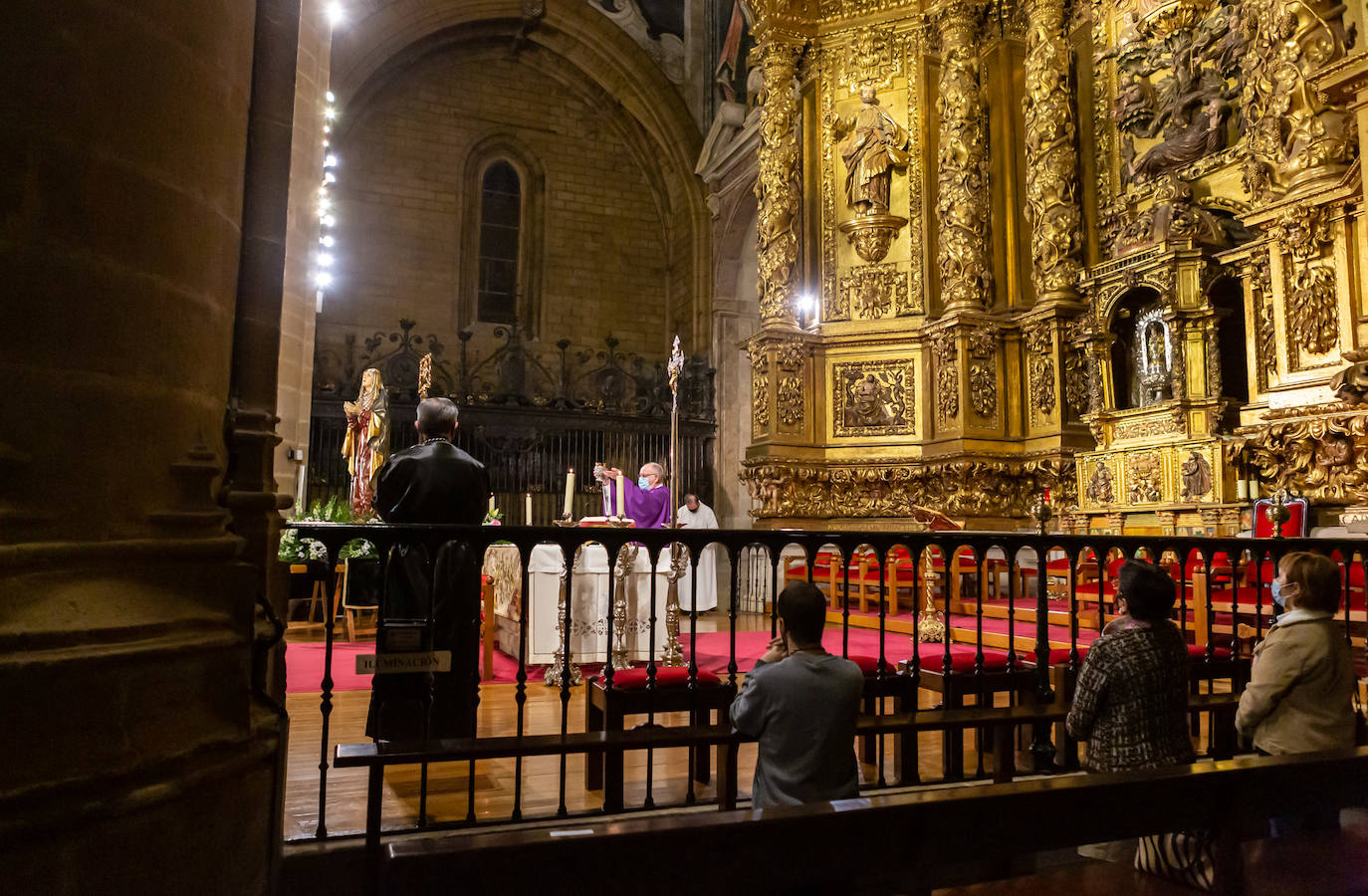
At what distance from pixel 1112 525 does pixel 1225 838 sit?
7248 millimetres

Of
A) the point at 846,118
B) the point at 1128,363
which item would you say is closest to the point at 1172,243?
the point at 1128,363

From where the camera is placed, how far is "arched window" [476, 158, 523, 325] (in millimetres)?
17328

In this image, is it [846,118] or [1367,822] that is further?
[846,118]

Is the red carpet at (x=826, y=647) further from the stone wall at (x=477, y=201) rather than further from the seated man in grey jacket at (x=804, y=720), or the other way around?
the stone wall at (x=477, y=201)

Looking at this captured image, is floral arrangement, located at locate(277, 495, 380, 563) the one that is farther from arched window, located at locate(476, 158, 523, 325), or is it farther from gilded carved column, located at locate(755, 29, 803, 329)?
arched window, located at locate(476, 158, 523, 325)

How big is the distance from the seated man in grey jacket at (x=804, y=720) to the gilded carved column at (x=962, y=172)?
8.32 meters

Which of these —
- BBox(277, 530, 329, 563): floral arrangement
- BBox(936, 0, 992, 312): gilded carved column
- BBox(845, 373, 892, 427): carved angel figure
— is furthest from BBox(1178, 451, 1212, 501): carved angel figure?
BBox(277, 530, 329, 563): floral arrangement

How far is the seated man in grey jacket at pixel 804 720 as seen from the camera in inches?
92.5

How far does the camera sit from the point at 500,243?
57.7 feet

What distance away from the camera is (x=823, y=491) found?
1073 cm

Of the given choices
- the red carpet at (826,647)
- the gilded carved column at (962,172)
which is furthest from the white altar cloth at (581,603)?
the gilded carved column at (962,172)

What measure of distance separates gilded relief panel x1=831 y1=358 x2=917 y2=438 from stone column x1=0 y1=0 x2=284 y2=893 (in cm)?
898

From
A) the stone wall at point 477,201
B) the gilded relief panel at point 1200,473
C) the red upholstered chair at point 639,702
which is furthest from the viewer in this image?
the stone wall at point 477,201

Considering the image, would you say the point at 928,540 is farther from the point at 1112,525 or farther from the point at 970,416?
the point at 970,416
